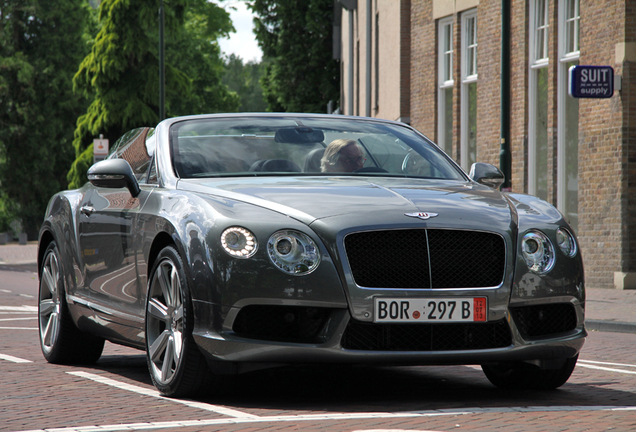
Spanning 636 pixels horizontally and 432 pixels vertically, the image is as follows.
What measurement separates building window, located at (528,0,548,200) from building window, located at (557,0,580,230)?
0.60 m

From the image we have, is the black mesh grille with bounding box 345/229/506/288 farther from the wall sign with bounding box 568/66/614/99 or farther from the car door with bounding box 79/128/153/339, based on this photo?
the wall sign with bounding box 568/66/614/99

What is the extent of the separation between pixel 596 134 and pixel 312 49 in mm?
32468

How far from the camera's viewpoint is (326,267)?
5047mm

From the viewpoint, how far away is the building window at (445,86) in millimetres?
24297

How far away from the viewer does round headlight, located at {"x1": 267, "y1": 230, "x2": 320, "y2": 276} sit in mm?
5047

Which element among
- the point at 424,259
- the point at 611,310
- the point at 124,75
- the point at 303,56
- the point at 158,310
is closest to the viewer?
the point at 424,259

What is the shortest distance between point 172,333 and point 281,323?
2.33ft

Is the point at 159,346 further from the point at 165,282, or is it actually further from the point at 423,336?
the point at 423,336

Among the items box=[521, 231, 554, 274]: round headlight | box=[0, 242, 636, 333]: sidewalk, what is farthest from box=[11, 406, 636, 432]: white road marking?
box=[0, 242, 636, 333]: sidewalk

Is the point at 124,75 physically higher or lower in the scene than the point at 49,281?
higher

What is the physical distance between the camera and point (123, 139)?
7637mm

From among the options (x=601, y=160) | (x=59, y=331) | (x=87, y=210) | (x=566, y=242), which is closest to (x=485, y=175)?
(x=566, y=242)

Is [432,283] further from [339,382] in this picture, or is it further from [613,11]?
[613,11]

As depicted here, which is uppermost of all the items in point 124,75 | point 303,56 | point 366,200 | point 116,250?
point 303,56
